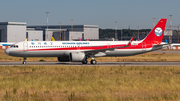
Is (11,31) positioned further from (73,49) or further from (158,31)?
(158,31)

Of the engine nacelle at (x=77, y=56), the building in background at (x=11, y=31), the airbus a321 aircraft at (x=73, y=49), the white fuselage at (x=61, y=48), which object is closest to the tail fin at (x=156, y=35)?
the airbus a321 aircraft at (x=73, y=49)

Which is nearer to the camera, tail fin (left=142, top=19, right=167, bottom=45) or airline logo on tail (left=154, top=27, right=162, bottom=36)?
tail fin (left=142, top=19, right=167, bottom=45)

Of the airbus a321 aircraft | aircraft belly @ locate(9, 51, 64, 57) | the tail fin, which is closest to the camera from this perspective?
the airbus a321 aircraft

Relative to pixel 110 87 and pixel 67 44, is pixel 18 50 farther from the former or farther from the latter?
pixel 110 87

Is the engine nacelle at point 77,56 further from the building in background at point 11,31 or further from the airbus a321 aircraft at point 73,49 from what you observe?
the building in background at point 11,31

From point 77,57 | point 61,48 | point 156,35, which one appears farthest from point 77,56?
point 156,35

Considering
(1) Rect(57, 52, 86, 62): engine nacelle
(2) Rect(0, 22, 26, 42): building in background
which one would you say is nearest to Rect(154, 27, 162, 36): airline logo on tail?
(1) Rect(57, 52, 86, 62): engine nacelle

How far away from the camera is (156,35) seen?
45.7m

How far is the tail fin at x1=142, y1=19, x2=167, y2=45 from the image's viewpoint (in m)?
45.1

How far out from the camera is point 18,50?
1607 inches

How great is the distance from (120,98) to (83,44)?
28579mm

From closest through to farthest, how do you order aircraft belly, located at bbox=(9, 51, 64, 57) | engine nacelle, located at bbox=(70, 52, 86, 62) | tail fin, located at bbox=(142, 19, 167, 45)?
engine nacelle, located at bbox=(70, 52, 86, 62) → aircraft belly, located at bbox=(9, 51, 64, 57) → tail fin, located at bbox=(142, 19, 167, 45)

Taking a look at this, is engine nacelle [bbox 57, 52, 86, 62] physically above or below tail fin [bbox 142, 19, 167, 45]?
below

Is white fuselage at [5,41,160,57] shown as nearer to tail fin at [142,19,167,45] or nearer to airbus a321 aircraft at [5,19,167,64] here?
airbus a321 aircraft at [5,19,167,64]
